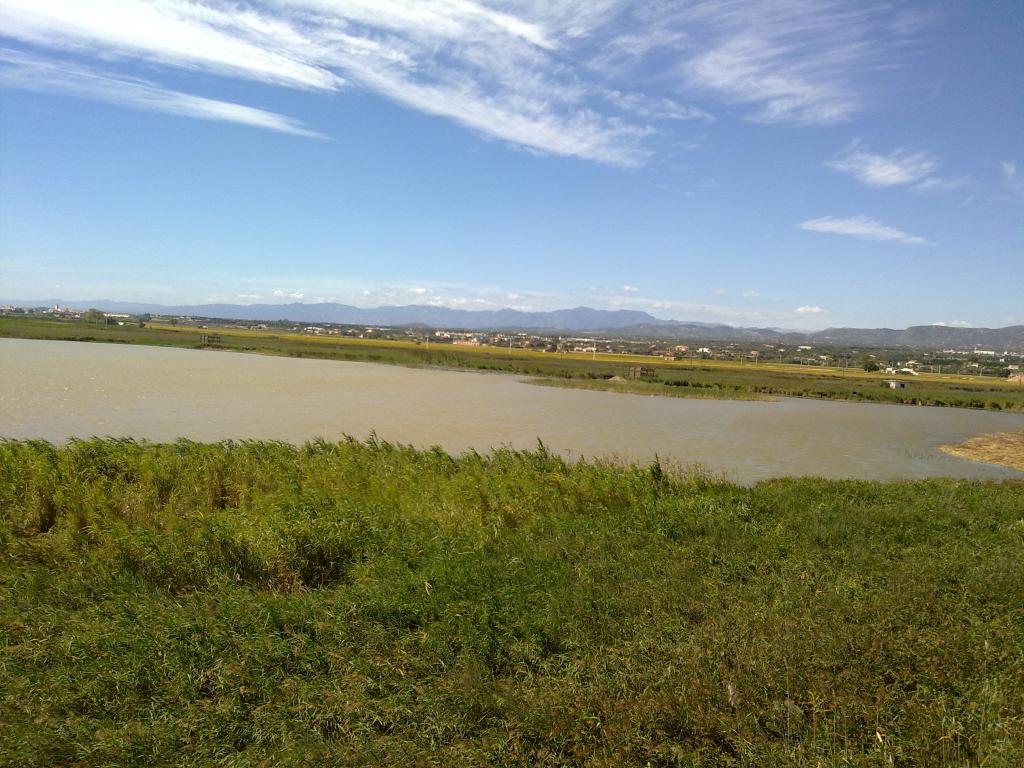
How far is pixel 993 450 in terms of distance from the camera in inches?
882

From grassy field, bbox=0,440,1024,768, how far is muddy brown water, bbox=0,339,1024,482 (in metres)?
7.55

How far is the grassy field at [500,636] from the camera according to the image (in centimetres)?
348

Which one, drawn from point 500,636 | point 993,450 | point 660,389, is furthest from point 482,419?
point 660,389

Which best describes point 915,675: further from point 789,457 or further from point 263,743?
point 789,457

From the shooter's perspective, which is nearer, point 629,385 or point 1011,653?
point 1011,653

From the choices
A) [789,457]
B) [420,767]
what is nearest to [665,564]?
[420,767]

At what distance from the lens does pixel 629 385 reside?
141 ft

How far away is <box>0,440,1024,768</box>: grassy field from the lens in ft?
11.4

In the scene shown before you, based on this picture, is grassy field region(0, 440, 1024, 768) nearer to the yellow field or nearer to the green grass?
the green grass

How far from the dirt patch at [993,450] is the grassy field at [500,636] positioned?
50.5 ft

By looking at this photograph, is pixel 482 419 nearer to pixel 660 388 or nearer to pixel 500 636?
pixel 500 636

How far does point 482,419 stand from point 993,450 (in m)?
16.1

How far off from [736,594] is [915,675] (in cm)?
140

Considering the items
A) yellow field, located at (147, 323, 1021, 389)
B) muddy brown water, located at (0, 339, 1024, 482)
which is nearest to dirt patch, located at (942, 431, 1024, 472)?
muddy brown water, located at (0, 339, 1024, 482)
